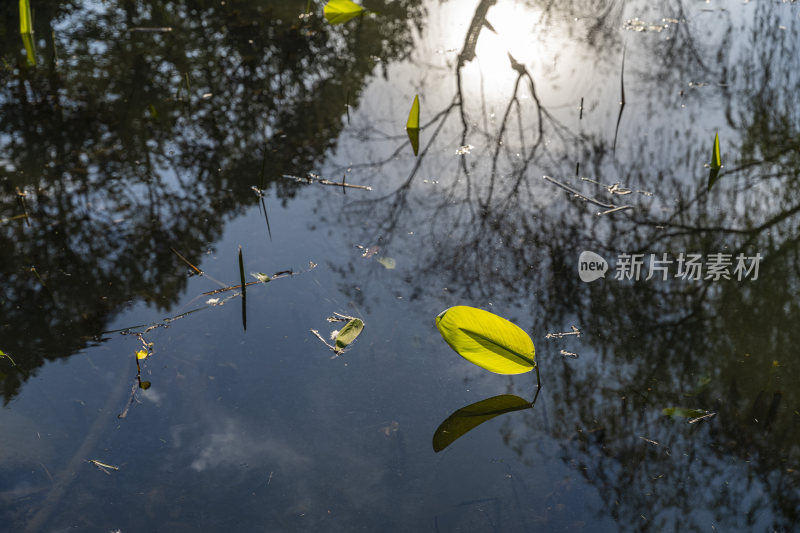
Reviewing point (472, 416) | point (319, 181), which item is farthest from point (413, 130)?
point (472, 416)

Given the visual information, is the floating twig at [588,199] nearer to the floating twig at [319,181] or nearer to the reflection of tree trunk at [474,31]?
the floating twig at [319,181]

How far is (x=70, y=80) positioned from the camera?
286 cm

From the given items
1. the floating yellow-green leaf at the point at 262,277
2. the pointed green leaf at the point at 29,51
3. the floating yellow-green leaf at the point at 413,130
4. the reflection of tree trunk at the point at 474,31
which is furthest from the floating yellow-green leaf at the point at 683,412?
the pointed green leaf at the point at 29,51

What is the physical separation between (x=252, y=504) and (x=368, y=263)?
81 centimetres

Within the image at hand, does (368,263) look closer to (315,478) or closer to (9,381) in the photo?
(315,478)

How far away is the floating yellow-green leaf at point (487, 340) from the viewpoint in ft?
4.75

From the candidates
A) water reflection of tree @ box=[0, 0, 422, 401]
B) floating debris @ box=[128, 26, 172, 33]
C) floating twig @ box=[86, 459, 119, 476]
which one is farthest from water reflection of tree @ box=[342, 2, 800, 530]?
floating debris @ box=[128, 26, 172, 33]

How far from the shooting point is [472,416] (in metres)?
1.44

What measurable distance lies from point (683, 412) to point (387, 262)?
2.84ft

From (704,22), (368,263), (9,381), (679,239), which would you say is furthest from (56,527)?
(704,22)

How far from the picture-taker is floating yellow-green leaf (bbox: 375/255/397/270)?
188cm

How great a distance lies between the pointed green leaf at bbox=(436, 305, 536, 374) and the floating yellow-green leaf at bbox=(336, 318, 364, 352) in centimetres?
27

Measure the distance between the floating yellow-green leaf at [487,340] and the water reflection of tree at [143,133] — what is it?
0.80 meters

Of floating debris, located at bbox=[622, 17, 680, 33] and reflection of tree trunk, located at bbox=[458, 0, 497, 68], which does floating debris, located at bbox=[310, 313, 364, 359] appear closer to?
reflection of tree trunk, located at bbox=[458, 0, 497, 68]
